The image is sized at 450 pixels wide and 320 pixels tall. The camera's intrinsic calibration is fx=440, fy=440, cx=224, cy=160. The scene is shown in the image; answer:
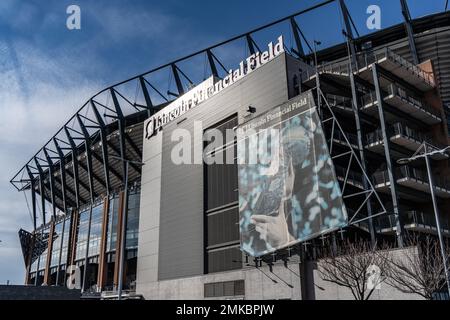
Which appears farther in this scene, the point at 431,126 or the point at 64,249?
the point at 64,249

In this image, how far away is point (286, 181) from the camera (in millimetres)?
41781

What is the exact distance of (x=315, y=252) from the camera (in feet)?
130

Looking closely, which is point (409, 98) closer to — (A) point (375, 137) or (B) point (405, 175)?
(A) point (375, 137)

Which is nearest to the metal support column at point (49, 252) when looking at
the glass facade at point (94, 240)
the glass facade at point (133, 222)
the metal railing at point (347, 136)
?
the glass facade at point (94, 240)

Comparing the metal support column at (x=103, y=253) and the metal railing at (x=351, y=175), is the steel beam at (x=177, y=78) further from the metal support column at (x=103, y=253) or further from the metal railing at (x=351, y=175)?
the metal railing at (x=351, y=175)

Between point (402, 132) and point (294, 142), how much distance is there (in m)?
10.8

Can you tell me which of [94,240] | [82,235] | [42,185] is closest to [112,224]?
[94,240]

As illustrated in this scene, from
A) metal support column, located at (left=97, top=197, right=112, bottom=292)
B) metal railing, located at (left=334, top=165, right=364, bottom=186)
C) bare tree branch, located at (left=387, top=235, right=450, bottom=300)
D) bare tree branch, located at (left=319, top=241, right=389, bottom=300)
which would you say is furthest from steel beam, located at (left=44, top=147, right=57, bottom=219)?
bare tree branch, located at (left=387, top=235, right=450, bottom=300)

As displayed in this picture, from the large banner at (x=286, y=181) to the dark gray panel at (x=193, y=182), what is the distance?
386cm

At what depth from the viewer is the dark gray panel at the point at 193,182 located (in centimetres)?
4794

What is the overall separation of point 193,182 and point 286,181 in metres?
16.5

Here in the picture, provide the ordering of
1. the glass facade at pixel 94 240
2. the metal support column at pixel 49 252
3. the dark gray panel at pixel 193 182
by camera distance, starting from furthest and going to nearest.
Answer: the metal support column at pixel 49 252 < the glass facade at pixel 94 240 < the dark gray panel at pixel 193 182
